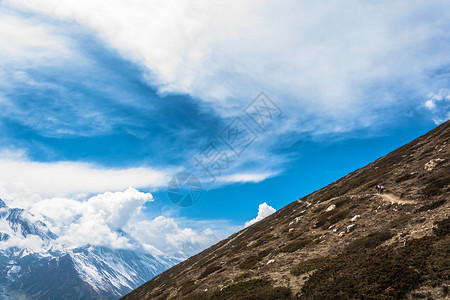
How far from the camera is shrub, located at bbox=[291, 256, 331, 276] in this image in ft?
58.7

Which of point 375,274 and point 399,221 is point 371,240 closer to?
point 399,221

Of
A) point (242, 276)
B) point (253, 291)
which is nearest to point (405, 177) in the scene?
point (242, 276)

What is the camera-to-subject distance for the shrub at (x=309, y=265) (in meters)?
17.9

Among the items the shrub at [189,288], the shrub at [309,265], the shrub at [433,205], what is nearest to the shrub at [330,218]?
the shrub at [433,205]

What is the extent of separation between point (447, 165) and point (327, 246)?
17.2m

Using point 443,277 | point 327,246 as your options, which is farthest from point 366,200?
point 443,277

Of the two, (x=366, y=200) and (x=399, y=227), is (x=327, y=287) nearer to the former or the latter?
(x=399, y=227)

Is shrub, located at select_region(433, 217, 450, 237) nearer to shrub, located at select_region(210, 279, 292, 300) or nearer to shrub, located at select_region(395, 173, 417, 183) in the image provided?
shrub, located at select_region(210, 279, 292, 300)

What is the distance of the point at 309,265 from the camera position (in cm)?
1859

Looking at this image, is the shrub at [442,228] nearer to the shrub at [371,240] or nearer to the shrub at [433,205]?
the shrub at [371,240]

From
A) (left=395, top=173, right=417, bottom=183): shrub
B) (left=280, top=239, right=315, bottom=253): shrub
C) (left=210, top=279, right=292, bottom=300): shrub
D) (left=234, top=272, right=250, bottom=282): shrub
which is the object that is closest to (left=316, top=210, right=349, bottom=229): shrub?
(left=280, top=239, right=315, bottom=253): shrub

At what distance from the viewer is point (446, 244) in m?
12.9

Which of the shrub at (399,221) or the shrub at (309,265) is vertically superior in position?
the shrub at (309,265)

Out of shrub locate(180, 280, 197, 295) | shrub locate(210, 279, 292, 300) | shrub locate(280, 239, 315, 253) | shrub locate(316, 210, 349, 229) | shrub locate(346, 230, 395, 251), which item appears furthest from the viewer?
shrub locate(180, 280, 197, 295)
